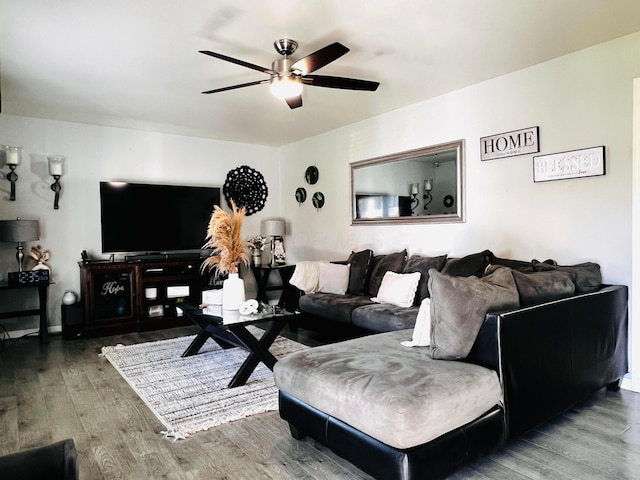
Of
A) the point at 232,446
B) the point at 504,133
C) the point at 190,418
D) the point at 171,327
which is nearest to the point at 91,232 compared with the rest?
the point at 171,327

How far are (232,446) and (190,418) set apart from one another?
452 millimetres

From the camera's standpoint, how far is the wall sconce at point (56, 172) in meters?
4.70

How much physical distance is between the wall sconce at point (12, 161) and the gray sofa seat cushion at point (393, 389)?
3904 millimetres

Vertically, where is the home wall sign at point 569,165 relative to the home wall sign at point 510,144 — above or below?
below

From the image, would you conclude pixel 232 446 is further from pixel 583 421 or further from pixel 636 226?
pixel 636 226

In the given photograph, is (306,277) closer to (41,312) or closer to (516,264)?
(516,264)

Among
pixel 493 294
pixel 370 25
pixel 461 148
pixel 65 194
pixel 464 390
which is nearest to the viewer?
pixel 464 390

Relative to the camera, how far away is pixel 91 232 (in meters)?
5.09

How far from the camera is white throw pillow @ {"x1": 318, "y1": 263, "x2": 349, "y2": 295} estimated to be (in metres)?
4.56

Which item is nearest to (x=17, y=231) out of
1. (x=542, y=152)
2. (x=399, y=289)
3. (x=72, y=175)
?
(x=72, y=175)

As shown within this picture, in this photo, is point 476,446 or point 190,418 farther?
point 190,418

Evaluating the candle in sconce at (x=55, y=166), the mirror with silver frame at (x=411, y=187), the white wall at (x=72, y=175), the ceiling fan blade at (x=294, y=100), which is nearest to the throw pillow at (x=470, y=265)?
the mirror with silver frame at (x=411, y=187)

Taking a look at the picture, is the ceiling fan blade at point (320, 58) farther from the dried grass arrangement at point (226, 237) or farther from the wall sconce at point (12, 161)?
the wall sconce at point (12, 161)

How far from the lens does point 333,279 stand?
15.0ft
